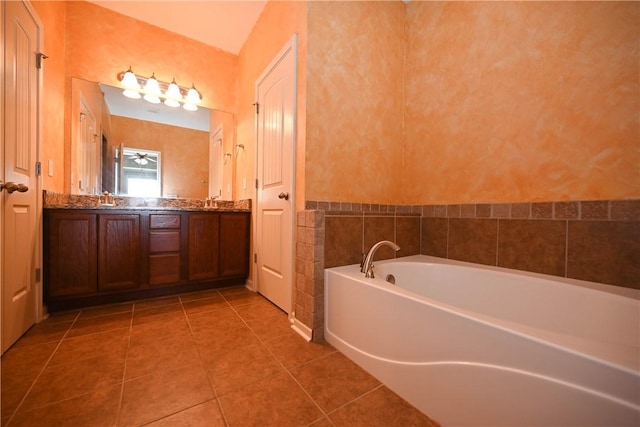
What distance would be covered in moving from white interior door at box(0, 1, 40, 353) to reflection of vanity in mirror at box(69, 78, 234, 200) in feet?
2.16

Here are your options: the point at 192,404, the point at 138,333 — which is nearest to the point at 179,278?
the point at 138,333

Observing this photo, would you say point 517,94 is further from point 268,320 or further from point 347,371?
point 268,320

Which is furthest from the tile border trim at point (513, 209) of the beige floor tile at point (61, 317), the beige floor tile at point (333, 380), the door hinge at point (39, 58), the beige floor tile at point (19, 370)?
the door hinge at point (39, 58)

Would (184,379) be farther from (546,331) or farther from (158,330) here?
(546,331)

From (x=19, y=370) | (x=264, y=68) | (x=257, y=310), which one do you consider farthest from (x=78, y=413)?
(x=264, y=68)

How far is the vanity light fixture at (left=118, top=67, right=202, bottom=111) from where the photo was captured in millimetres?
2381

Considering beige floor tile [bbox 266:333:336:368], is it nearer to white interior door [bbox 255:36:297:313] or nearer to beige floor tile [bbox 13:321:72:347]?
white interior door [bbox 255:36:297:313]

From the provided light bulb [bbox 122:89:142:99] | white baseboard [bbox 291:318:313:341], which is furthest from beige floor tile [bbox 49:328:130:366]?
light bulb [bbox 122:89:142:99]

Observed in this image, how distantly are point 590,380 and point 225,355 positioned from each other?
1.42 metres

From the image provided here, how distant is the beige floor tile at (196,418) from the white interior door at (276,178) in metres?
0.84

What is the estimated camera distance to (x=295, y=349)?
1.36m

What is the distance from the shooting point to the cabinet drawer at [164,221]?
82.5 inches

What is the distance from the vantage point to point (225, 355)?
1.30 metres

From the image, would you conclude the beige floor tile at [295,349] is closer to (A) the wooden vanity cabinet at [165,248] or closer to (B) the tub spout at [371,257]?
(B) the tub spout at [371,257]
